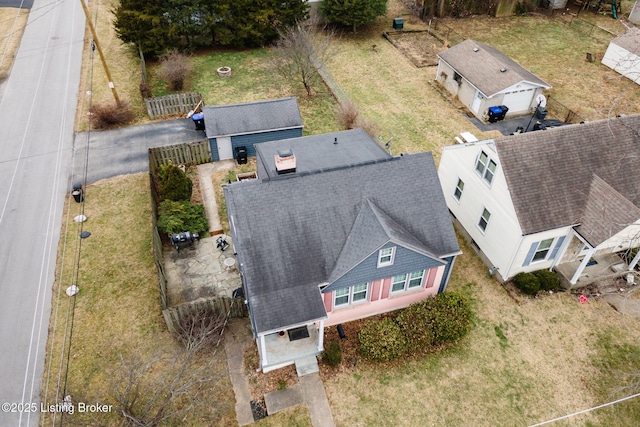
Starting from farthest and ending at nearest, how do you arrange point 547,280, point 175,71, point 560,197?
point 175,71 → point 547,280 → point 560,197

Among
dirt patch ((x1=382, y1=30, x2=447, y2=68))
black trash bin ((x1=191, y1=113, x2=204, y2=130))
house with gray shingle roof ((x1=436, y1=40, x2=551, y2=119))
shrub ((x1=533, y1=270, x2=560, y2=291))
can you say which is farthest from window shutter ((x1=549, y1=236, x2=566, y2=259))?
dirt patch ((x1=382, y1=30, x2=447, y2=68))

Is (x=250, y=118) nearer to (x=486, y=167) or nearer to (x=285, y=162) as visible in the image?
(x=285, y=162)

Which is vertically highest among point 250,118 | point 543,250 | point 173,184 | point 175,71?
point 250,118

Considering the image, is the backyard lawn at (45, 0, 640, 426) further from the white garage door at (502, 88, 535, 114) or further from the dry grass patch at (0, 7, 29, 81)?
the dry grass patch at (0, 7, 29, 81)

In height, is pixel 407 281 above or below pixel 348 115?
below

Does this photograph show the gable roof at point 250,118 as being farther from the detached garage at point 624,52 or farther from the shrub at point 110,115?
the detached garage at point 624,52

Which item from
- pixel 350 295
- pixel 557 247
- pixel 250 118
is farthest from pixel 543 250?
pixel 250 118

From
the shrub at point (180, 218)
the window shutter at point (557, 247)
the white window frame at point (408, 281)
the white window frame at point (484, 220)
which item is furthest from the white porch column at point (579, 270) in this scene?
the shrub at point (180, 218)
